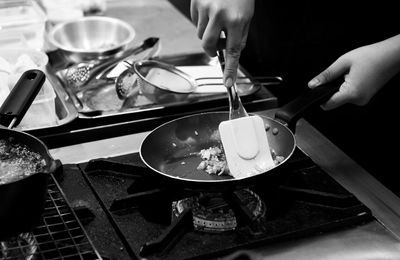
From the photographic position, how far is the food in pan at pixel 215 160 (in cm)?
120

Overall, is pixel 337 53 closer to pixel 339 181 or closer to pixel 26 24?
pixel 339 181

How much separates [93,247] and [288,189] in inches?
15.6

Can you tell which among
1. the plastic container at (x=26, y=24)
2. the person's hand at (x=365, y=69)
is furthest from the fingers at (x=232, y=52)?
the plastic container at (x=26, y=24)

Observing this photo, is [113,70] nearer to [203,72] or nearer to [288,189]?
[203,72]

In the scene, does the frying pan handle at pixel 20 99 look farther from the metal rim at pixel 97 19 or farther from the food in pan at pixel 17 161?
the metal rim at pixel 97 19

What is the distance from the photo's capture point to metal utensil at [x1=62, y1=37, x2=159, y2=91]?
157 cm

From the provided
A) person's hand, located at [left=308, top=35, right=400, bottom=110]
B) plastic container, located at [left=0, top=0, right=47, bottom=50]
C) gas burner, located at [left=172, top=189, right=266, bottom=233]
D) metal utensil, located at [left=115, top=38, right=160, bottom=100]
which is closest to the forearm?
person's hand, located at [left=308, top=35, right=400, bottom=110]

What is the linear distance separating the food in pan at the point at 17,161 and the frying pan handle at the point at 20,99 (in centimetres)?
9

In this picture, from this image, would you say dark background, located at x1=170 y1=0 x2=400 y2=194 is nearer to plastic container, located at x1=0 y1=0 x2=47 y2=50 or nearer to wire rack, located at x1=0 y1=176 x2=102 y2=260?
plastic container, located at x1=0 y1=0 x2=47 y2=50

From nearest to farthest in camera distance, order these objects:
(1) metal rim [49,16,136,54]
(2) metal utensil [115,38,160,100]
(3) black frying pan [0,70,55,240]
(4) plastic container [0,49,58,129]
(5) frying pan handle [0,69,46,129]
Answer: (3) black frying pan [0,70,55,240]
(5) frying pan handle [0,69,46,129]
(4) plastic container [0,49,58,129]
(2) metal utensil [115,38,160,100]
(1) metal rim [49,16,136,54]

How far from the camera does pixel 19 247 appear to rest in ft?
3.04

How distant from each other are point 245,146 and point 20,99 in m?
0.48

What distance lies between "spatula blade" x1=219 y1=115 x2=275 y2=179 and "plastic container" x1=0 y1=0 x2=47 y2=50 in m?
0.83

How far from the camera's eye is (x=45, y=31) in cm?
188
